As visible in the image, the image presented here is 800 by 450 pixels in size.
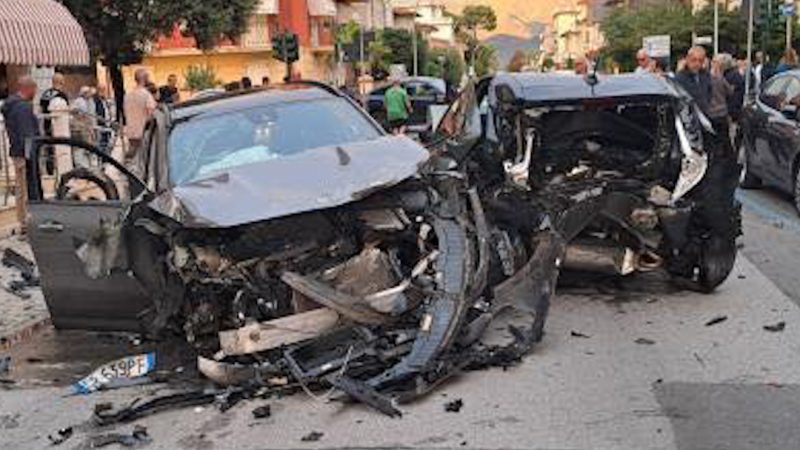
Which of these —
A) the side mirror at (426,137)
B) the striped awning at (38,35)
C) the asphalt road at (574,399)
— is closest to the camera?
the asphalt road at (574,399)

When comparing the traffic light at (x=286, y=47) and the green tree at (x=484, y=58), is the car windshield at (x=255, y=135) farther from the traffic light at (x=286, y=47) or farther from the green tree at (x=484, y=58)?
the green tree at (x=484, y=58)

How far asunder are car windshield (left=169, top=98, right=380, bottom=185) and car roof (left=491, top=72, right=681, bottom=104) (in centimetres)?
119

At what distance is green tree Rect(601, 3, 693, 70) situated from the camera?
2172 inches

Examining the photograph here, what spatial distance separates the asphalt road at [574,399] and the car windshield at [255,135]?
131 cm

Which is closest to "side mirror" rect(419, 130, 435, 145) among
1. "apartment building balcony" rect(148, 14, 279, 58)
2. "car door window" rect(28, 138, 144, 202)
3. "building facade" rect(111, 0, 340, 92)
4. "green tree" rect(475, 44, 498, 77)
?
"car door window" rect(28, 138, 144, 202)

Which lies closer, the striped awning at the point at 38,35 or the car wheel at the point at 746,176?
the car wheel at the point at 746,176

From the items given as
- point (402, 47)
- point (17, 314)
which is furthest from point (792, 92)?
point (402, 47)

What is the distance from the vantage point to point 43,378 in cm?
704

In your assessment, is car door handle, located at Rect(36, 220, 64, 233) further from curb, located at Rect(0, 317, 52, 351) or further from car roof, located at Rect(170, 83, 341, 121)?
curb, located at Rect(0, 317, 52, 351)

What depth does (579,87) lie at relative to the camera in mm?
8336

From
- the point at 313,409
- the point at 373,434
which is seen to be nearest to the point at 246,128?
the point at 313,409

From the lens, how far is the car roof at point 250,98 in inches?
313

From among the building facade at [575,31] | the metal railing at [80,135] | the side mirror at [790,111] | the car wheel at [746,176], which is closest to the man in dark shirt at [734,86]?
the car wheel at [746,176]

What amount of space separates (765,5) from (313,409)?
67.5ft
